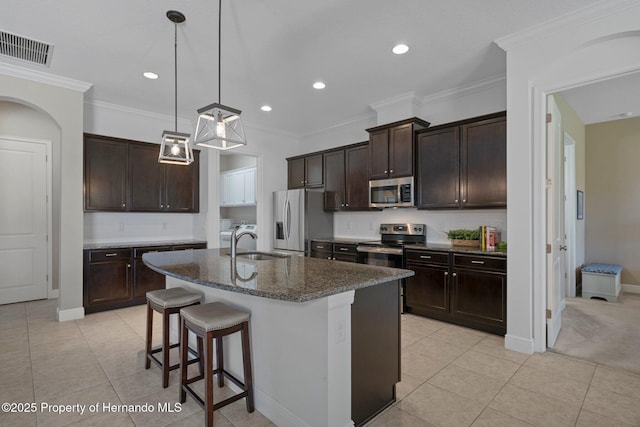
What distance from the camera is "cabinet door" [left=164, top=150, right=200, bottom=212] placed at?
490 cm

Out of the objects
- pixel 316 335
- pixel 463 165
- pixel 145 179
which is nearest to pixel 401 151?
pixel 463 165

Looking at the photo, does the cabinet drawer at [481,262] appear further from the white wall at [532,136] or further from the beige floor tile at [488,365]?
the beige floor tile at [488,365]

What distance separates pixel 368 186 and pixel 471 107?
1.69m

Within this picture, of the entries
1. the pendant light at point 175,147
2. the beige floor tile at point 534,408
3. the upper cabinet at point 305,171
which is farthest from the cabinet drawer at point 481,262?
the pendant light at point 175,147

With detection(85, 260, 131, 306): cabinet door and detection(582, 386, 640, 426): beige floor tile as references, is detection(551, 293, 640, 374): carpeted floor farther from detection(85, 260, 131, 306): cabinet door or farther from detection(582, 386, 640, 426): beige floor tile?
detection(85, 260, 131, 306): cabinet door

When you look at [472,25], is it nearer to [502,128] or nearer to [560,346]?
[502,128]

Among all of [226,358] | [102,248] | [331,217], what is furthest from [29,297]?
[331,217]

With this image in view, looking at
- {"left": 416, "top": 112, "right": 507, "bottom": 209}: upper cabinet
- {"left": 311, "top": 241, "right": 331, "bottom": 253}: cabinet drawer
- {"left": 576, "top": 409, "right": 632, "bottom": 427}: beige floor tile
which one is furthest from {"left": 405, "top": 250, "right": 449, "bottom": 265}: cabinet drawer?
{"left": 576, "top": 409, "right": 632, "bottom": 427}: beige floor tile

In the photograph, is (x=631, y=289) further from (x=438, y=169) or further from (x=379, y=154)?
(x=379, y=154)

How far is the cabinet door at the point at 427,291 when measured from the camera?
369 centimetres

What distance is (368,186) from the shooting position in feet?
15.9

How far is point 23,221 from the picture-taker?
4594 millimetres

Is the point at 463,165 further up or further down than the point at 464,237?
further up

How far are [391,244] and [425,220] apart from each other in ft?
1.96
